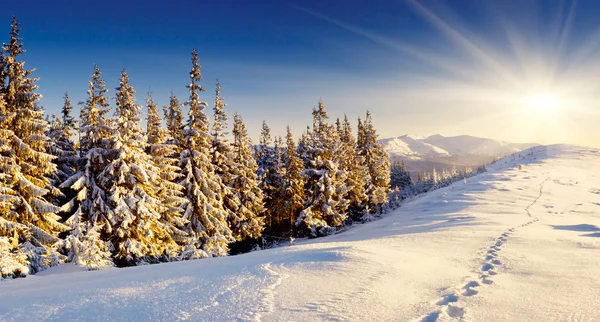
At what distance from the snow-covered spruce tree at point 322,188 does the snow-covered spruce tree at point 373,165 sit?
11.2m

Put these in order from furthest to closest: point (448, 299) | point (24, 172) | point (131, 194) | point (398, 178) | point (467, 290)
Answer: point (398, 178) → point (131, 194) → point (24, 172) → point (467, 290) → point (448, 299)

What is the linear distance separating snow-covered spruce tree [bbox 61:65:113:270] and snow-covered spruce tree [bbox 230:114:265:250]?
480 inches

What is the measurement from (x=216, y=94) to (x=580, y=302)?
93.3ft

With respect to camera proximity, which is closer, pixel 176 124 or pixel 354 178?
pixel 176 124

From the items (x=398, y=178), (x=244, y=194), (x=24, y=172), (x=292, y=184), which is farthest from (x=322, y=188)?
(x=398, y=178)

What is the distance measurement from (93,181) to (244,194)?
14.3 metres

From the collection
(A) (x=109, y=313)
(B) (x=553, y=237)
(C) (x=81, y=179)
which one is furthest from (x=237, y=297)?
(C) (x=81, y=179)

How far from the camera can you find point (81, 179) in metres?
21.2

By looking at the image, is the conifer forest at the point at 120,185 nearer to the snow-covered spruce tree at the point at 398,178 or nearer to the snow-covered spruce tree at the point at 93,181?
the snow-covered spruce tree at the point at 93,181

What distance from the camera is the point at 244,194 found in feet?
111

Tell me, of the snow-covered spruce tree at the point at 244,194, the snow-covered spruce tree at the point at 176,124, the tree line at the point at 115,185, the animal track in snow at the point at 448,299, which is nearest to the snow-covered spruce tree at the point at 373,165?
the tree line at the point at 115,185

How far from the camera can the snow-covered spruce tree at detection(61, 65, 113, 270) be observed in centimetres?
2023

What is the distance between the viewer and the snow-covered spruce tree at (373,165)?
4891cm

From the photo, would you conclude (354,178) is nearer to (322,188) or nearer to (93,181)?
(322,188)
